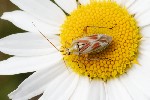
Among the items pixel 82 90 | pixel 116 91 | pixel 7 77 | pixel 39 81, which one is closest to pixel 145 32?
pixel 116 91

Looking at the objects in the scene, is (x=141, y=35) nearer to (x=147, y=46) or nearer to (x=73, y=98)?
(x=147, y=46)

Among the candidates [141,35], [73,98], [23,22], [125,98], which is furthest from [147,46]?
[23,22]

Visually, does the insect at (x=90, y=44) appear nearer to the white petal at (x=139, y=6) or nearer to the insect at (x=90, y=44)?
the insect at (x=90, y=44)

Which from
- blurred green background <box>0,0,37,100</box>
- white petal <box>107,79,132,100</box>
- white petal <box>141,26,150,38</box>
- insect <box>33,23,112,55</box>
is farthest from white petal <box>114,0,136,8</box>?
blurred green background <box>0,0,37,100</box>

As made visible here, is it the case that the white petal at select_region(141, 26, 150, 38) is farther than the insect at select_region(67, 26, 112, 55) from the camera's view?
Yes

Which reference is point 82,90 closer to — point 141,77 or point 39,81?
point 39,81

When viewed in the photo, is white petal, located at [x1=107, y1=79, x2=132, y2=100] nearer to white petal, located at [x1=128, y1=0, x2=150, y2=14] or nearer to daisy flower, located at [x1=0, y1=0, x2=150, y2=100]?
daisy flower, located at [x1=0, y1=0, x2=150, y2=100]
